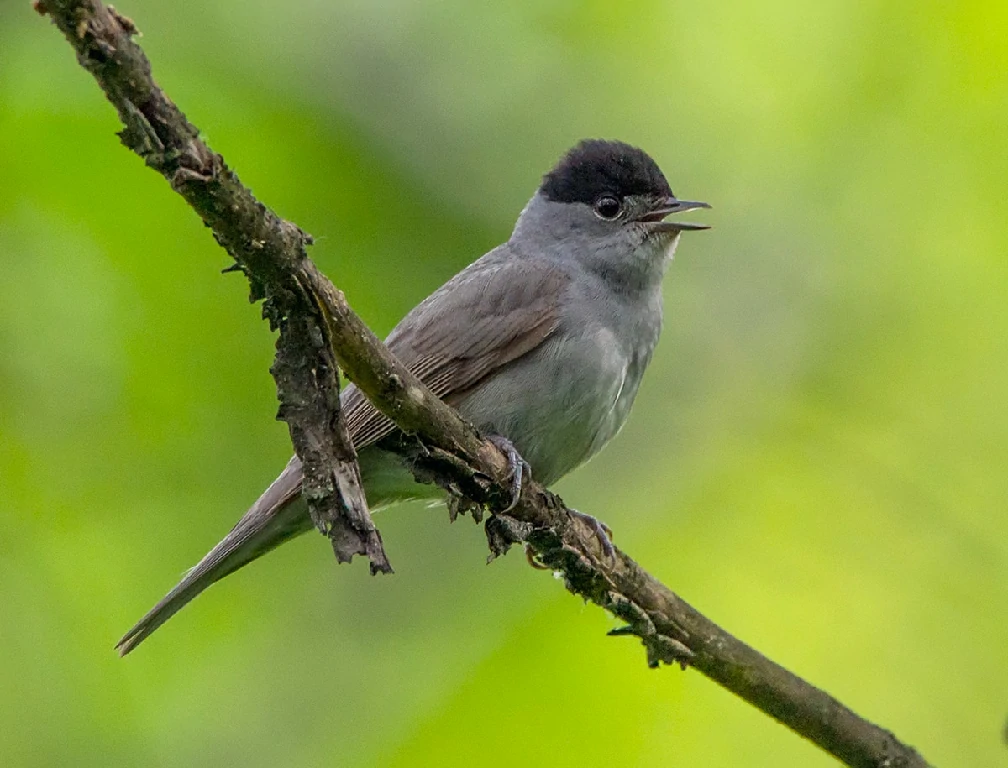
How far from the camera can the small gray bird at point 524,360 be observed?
4691mm

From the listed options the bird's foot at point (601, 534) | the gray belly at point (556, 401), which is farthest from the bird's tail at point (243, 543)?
the bird's foot at point (601, 534)

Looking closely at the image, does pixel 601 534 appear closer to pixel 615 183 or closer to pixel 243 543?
pixel 243 543

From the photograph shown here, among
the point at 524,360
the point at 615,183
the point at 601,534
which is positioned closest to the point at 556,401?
the point at 524,360

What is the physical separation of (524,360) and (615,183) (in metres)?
1.32

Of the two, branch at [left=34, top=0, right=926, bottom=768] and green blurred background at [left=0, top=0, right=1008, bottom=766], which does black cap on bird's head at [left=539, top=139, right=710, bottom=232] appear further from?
branch at [left=34, top=0, right=926, bottom=768]

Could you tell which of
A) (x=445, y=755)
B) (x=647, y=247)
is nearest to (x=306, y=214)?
(x=647, y=247)

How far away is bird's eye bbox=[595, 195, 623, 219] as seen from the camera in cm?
596

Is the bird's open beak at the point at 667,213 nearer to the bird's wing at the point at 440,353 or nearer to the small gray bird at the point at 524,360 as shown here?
the small gray bird at the point at 524,360

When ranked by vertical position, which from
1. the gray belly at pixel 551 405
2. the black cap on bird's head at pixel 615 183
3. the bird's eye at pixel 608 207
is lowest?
the gray belly at pixel 551 405

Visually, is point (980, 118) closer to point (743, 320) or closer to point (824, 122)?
point (824, 122)

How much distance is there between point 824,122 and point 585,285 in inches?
60.6

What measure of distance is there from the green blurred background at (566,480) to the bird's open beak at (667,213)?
24.5 inches

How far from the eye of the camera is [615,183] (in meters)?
5.98

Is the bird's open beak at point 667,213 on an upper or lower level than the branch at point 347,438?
upper
